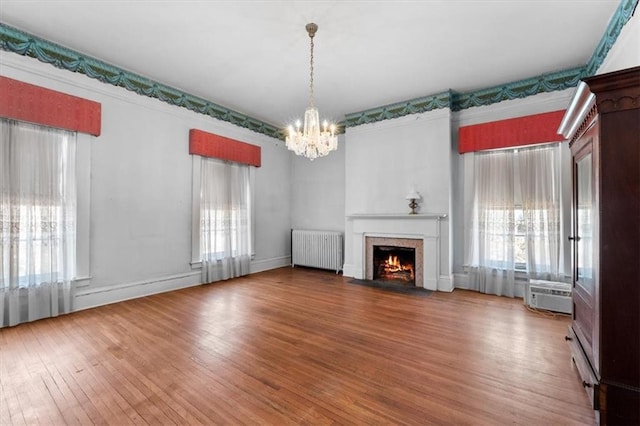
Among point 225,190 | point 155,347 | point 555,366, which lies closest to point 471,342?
point 555,366

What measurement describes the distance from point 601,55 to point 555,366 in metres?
3.52

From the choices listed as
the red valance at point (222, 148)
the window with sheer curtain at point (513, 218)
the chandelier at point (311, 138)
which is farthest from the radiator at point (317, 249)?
the chandelier at point (311, 138)

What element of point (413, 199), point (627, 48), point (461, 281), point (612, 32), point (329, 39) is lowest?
point (461, 281)

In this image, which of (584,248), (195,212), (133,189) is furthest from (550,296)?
(133,189)

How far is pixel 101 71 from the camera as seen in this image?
12.3ft

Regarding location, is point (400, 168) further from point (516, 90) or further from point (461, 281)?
point (461, 281)

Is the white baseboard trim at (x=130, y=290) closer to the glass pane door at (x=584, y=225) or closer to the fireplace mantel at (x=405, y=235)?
the fireplace mantel at (x=405, y=235)

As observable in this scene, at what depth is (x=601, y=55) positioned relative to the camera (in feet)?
10.6

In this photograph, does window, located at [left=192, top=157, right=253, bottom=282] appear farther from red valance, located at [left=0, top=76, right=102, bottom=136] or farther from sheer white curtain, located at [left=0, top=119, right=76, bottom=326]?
sheer white curtain, located at [left=0, top=119, right=76, bottom=326]

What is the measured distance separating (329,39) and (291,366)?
3420mm

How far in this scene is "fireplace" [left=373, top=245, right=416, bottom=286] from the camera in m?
5.14

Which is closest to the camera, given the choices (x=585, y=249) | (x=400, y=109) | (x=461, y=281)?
(x=585, y=249)

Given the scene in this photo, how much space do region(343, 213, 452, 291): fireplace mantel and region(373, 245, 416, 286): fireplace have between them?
260mm

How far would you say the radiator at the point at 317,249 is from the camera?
600cm
